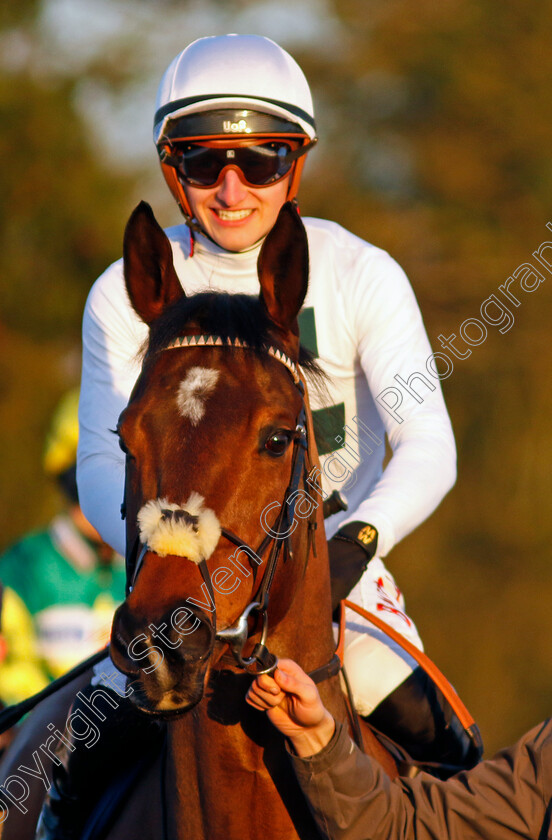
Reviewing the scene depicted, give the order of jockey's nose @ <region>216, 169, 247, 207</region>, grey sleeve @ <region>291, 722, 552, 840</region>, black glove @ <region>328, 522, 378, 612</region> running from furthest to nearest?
1. jockey's nose @ <region>216, 169, 247, 207</region>
2. black glove @ <region>328, 522, 378, 612</region>
3. grey sleeve @ <region>291, 722, 552, 840</region>

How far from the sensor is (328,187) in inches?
776

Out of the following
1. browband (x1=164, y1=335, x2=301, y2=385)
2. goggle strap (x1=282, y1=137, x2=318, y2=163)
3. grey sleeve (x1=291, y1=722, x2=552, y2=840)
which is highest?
goggle strap (x1=282, y1=137, x2=318, y2=163)

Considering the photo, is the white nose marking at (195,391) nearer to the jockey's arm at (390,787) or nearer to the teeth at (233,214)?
the jockey's arm at (390,787)

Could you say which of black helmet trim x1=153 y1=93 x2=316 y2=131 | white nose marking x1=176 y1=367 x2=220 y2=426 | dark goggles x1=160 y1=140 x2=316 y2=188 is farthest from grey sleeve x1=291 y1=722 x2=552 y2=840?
black helmet trim x1=153 y1=93 x2=316 y2=131

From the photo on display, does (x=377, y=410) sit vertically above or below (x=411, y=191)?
below

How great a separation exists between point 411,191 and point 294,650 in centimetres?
1823

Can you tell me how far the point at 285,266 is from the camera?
9.58ft

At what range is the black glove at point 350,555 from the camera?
3.23 m

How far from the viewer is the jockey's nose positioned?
3.85m

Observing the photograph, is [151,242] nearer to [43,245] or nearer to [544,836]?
[544,836]

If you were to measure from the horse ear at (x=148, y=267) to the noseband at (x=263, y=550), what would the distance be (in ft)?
0.96

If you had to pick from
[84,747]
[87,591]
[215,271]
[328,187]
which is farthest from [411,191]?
[84,747]

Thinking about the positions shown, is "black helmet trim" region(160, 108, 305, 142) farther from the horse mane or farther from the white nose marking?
the white nose marking

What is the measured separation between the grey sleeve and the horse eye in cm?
70
